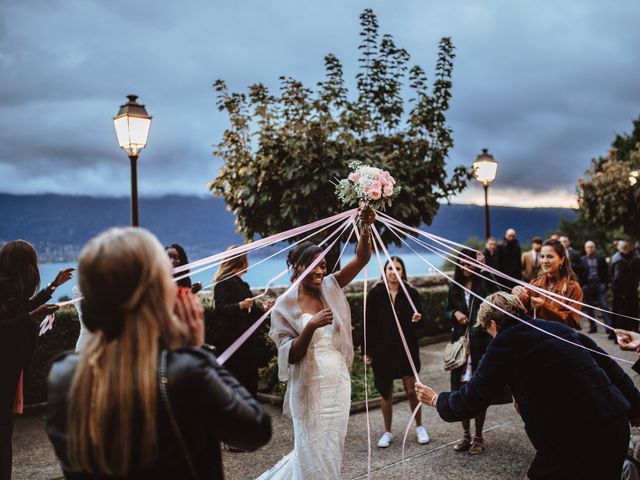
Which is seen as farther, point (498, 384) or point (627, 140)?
point (627, 140)

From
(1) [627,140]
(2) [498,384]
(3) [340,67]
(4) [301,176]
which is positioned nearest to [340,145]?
(4) [301,176]

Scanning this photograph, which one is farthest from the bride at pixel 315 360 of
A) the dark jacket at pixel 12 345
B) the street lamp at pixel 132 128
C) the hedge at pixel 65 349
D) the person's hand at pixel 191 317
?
the street lamp at pixel 132 128

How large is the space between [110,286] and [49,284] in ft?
10.2

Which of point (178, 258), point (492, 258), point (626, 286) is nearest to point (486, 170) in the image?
point (492, 258)

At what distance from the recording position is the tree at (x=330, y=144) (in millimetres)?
8008

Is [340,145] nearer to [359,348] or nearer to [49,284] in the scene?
[359,348]

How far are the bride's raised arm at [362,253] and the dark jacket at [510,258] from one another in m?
8.46

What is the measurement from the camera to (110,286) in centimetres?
167

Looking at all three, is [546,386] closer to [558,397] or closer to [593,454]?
[558,397]

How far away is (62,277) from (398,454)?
3.59 metres

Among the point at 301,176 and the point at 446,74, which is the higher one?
the point at 446,74

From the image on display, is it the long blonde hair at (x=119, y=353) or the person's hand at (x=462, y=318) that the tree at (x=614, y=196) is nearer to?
the person's hand at (x=462, y=318)

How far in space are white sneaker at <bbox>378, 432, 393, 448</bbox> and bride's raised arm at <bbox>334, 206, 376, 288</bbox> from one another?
2385 mm

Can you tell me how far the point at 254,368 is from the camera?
635 cm
